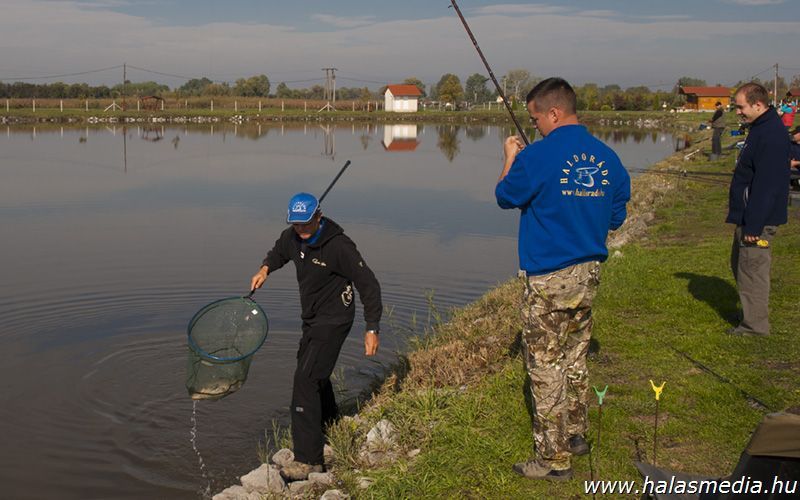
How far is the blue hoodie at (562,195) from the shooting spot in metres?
5.30

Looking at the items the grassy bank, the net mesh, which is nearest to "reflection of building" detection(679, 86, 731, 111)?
the grassy bank

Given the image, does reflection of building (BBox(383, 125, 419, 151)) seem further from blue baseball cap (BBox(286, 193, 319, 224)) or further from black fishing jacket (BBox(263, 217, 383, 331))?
blue baseball cap (BBox(286, 193, 319, 224))

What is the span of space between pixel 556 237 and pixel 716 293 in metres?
5.34

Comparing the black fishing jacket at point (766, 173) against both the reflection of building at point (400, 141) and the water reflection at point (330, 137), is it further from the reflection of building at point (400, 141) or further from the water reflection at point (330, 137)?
the reflection of building at point (400, 141)

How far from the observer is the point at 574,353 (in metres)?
5.72

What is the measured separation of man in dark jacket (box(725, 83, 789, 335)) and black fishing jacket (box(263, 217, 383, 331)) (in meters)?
3.74

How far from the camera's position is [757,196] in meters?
7.94

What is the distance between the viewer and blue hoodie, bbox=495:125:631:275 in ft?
17.4

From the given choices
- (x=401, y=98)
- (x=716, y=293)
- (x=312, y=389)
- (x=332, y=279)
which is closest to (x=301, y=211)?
(x=332, y=279)

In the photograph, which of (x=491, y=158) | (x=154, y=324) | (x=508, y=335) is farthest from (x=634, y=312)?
(x=491, y=158)

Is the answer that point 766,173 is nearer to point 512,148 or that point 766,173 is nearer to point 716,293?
point 716,293

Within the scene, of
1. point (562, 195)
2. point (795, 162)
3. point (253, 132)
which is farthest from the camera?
point (253, 132)

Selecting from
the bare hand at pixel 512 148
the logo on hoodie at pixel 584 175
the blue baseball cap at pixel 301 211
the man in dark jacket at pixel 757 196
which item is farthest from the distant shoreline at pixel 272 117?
the logo on hoodie at pixel 584 175

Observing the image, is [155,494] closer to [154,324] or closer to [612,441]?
[612,441]
